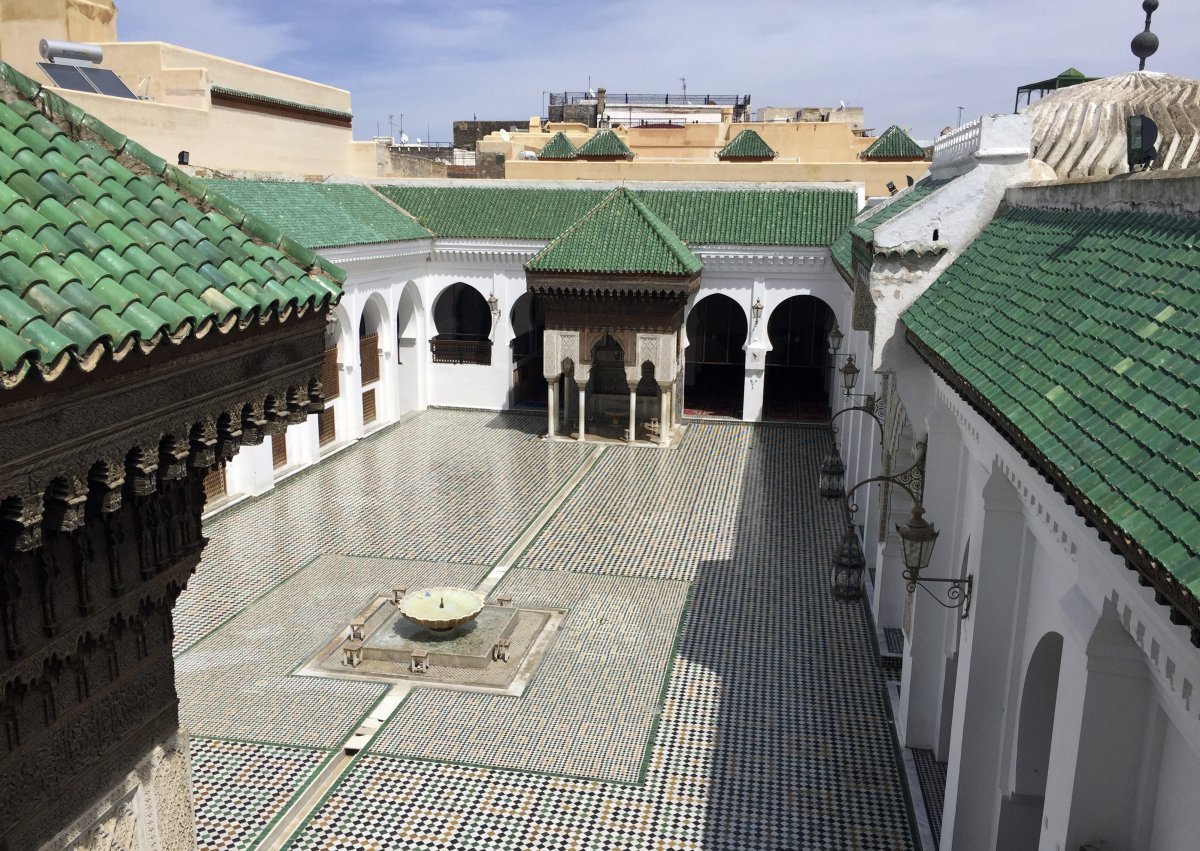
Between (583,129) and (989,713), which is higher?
(583,129)

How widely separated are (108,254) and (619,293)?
1128 cm

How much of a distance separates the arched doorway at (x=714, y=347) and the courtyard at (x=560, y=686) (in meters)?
5.42

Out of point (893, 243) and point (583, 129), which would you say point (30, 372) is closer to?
point (893, 243)

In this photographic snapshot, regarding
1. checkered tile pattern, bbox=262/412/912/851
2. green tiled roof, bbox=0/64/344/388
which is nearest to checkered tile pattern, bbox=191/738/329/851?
checkered tile pattern, bbox=262/412/912/851

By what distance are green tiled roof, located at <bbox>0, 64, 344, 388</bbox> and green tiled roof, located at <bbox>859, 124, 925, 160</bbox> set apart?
1813cm

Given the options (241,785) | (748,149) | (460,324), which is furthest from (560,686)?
(748,149)

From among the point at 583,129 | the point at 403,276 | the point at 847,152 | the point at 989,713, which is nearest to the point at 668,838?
the point at 989,713

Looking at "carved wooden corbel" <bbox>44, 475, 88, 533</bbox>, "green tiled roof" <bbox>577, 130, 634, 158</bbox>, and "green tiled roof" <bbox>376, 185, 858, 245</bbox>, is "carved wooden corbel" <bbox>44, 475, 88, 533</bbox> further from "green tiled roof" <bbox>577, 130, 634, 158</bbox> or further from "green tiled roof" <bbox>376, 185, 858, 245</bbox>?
"green tiled roof" <bbox>577, 130, 634, 158</bbox>

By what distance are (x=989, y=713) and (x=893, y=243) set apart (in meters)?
2.74

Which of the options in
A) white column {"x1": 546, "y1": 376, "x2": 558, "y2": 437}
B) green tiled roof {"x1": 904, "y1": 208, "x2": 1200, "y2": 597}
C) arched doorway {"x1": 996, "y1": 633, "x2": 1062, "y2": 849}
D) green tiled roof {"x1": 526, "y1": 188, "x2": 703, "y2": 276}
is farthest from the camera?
white column {"x1": 546, "y1": 376, "x2": 558, "y2": 437}

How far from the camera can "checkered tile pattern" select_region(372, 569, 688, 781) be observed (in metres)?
6.39

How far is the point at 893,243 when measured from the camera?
19.5ft

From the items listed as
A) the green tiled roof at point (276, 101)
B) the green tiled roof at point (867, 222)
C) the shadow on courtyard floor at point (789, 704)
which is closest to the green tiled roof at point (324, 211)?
the green tiled roof at point (276, 101)

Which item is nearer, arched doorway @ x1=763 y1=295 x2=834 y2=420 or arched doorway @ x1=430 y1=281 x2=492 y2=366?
arched doorway @ x1=430 y1=281 x2=492 y2=366
